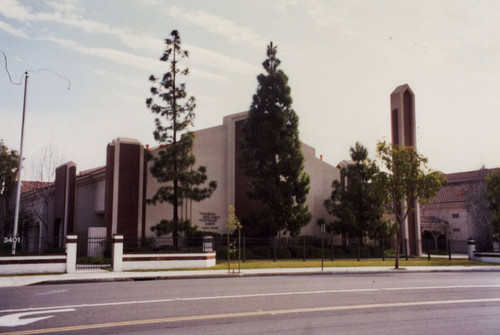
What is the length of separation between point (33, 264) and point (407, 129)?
31.5m

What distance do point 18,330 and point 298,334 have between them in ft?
15.2

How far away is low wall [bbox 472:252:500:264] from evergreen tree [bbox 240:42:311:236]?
37.4ft

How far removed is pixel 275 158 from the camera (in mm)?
33812

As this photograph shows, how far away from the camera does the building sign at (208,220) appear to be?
34.4 meters

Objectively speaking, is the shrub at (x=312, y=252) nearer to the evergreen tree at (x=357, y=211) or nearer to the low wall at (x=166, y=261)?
the evergreen tree at (x=357, y=211)

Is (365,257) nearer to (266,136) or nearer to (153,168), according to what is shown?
(266,136)

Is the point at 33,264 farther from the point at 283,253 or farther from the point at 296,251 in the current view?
the point at 296,251

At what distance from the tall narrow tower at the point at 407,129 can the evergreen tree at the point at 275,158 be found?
11044mm

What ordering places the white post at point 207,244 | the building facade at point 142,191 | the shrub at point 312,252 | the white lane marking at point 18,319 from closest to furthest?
the white lane marking at point 18,319 < the white post at point 207,244 < the building facade at point 142,191 < the shrub at point 312,252

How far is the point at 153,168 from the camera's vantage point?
1169 inches

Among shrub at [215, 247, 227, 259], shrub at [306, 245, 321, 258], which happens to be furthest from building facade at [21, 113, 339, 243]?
shrub at [215, 247, 227, 259]

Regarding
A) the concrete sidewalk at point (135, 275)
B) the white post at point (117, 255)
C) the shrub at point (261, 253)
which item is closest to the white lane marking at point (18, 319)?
the concrete sidewalk at point (135, 275)

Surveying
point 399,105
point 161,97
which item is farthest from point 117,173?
point 399,105

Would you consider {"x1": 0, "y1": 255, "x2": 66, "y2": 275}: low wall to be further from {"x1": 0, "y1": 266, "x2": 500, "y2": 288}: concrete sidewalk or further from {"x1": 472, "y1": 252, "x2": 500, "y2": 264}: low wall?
{"x1": 472, "y1": 252, "x2": 500, "y2": 264}: low wall
